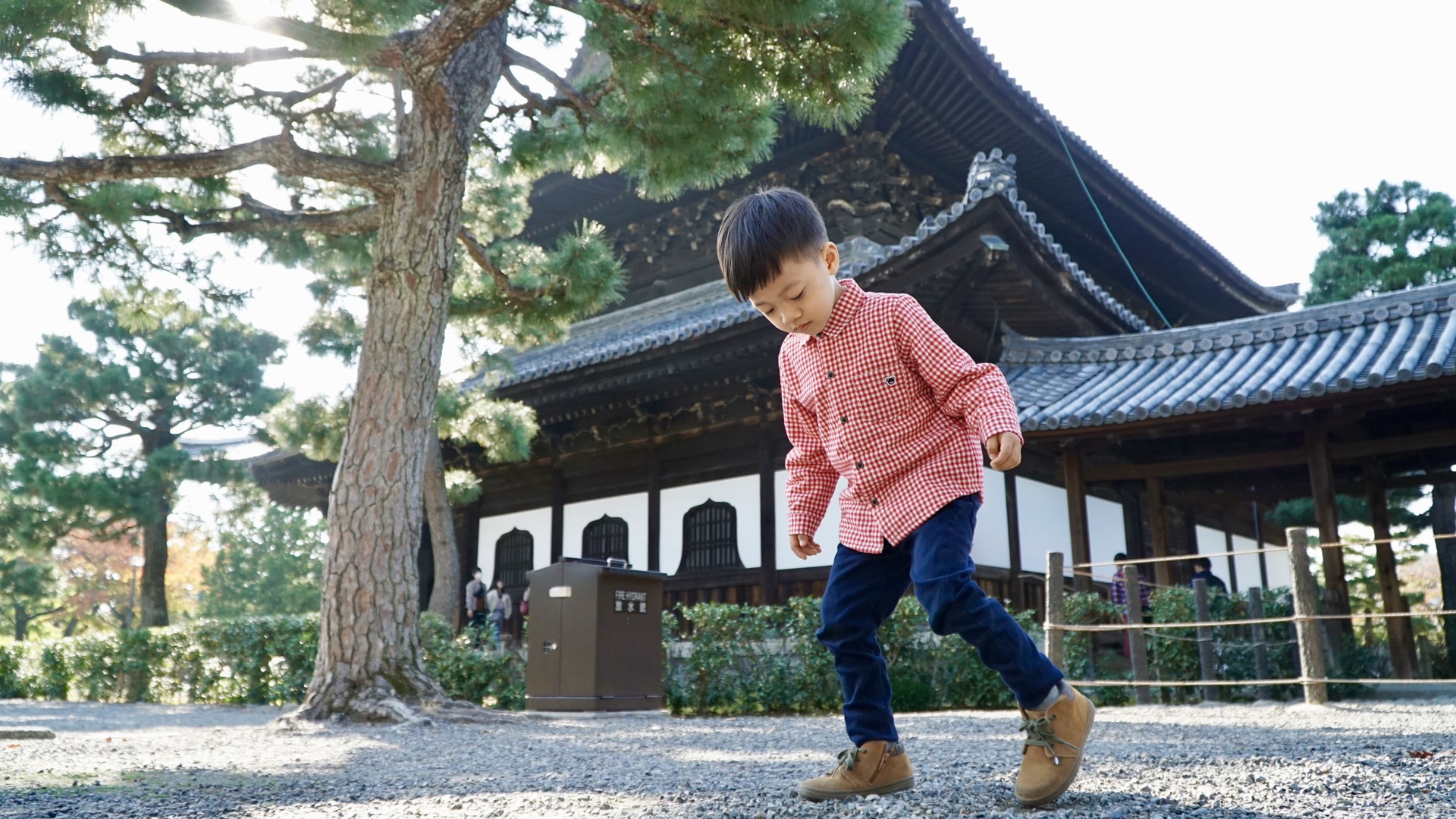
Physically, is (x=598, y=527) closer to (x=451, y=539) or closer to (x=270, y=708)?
(x=451, y=539)

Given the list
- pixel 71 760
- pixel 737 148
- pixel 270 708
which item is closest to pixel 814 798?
pixel 71 760

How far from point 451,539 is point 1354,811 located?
9.31 metres

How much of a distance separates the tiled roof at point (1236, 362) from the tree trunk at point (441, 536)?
5664mm

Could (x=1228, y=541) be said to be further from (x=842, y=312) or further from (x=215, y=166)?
(x=842, y=312)

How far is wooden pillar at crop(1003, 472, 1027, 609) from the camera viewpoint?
9.41 meters

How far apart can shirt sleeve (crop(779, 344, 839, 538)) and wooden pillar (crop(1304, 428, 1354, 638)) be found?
5570mm

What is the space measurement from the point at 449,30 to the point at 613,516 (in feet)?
22.0

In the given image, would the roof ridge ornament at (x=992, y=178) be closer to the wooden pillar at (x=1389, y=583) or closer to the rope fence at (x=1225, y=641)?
the rope fence at (x=1225, y=641)

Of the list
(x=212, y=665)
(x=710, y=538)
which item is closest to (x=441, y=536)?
(x=212, y=665)

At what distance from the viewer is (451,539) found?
10.5 metres

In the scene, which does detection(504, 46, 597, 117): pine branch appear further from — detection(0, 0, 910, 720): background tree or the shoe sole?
the shoe sole

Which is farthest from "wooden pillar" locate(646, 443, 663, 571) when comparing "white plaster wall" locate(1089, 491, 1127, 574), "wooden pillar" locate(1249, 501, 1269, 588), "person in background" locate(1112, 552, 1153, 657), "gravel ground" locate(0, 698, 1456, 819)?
"wooden pillar" locate(1249, 501, 1269, 588)

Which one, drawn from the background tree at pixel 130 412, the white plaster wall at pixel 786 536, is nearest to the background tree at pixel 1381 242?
the white plaster wall at pixel 786 536

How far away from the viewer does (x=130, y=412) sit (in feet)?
54.6
